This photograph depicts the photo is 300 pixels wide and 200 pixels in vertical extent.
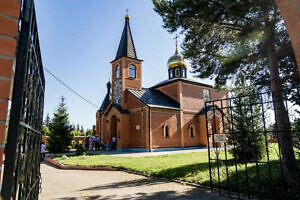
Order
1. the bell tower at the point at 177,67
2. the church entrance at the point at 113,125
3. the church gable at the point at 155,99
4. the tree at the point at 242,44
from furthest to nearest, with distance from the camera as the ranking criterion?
the bell tower at the point at 177,67
the church entrance at the point at 113,125
the church gable at the point at 155,99
the tree at the point at 242,44

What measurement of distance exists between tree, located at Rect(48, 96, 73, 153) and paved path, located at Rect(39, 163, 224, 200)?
11680 mm

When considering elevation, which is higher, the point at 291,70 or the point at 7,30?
the point at 291,70

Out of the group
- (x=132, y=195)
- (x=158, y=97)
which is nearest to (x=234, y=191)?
(x=132, y=195)

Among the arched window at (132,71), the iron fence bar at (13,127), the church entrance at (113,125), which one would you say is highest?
the arched window at (132,71)

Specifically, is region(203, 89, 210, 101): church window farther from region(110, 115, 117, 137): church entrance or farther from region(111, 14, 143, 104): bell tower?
region(110, 115, 117, 137): church entrance

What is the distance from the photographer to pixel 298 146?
484cm

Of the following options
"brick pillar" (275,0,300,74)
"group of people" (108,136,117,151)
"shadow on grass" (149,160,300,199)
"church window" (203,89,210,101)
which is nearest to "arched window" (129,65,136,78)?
"group of people" (108,136,117,151)

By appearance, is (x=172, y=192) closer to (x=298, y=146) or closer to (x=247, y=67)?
(x=298, y=146)

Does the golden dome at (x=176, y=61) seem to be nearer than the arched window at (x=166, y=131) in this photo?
No

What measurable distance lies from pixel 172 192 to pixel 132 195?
107 cm

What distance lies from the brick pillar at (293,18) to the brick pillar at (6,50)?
2.68 meters

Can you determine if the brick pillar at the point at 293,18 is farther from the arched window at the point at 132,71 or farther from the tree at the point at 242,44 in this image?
the arched window at the point at 132,71

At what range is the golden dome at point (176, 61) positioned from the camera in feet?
83.3

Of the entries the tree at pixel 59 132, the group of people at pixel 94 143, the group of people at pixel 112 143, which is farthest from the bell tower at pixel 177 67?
the tree at pixel 59 132
